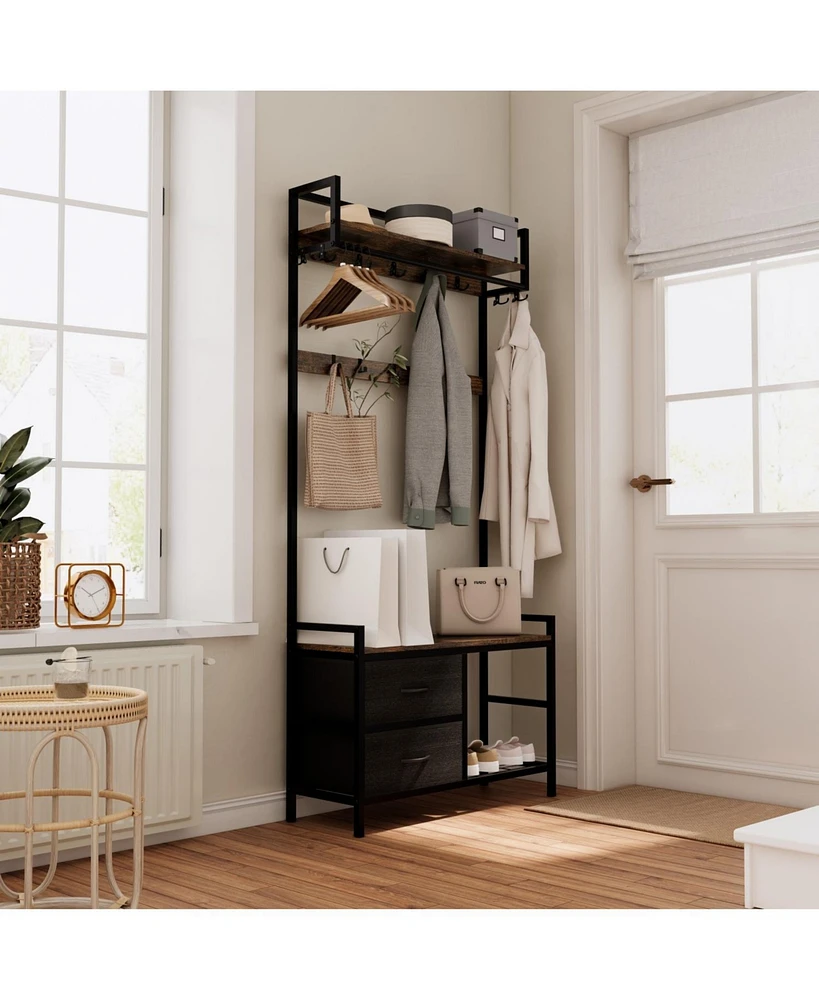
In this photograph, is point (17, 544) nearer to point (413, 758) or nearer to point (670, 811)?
point (413, 758)

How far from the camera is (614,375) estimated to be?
13.3 ft

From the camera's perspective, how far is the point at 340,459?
3.55m

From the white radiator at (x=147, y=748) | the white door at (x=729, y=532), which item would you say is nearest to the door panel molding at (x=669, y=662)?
the white door at (x=729, y=532)

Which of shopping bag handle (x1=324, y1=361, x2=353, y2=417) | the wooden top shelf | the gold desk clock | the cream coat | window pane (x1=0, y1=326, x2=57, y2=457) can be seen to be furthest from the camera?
the cream coat

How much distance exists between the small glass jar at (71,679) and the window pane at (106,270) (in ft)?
4.63

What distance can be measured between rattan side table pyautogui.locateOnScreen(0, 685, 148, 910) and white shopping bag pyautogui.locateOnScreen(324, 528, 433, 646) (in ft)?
3.61

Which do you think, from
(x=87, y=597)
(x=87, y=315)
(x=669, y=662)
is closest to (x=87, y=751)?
(x=87, y=597)

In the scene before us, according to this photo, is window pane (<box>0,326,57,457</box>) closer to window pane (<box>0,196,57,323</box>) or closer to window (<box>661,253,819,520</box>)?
window pane (<box>0,196,57,323</box>)

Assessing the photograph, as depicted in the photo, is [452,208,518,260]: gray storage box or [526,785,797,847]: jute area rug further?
[452,208,518,260]: gray storage box

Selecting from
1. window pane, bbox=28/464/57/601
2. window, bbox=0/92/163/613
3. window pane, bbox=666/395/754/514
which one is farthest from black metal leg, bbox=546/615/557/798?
window pane, bbox=28/464/57/601

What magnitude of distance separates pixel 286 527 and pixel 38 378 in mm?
871

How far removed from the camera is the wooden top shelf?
3297 millimetres

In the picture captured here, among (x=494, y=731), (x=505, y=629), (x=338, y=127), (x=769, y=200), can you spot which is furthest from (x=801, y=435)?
(x=338, y=127)
